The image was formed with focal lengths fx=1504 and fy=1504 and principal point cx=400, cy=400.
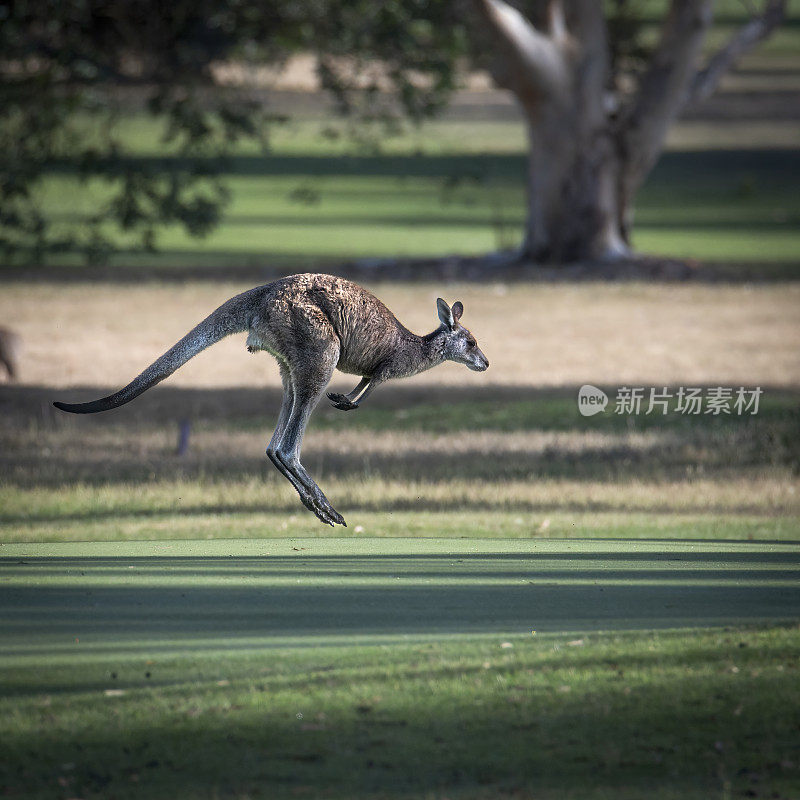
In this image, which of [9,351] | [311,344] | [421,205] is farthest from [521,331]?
[421,205]

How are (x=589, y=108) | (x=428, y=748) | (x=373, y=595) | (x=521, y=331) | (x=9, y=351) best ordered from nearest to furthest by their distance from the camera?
(x=428, y=748), (x=373, y=595), (x=9, y=351), (x=521, y=331), (x=589, y=108)

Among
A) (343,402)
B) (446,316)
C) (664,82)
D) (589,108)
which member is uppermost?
(664,82)

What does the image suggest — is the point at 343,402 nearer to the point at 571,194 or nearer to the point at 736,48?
the point at 571,194

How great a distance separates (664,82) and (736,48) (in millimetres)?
2139

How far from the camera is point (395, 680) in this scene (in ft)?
17.9

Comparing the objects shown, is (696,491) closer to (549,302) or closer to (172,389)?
(172,389)

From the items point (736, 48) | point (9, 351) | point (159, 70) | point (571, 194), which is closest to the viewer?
point (9, 351)

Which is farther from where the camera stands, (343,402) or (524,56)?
(524,56)

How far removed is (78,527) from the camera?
9.37 meters

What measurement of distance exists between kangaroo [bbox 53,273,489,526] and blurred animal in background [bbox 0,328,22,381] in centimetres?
1062

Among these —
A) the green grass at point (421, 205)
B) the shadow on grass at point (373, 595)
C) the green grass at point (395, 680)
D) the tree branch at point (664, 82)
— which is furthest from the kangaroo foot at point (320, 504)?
Answer: the tree branch at point (664, 82)

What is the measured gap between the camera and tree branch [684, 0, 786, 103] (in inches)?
1109

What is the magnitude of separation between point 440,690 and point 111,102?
19.0 metres

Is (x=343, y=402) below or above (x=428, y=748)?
above
